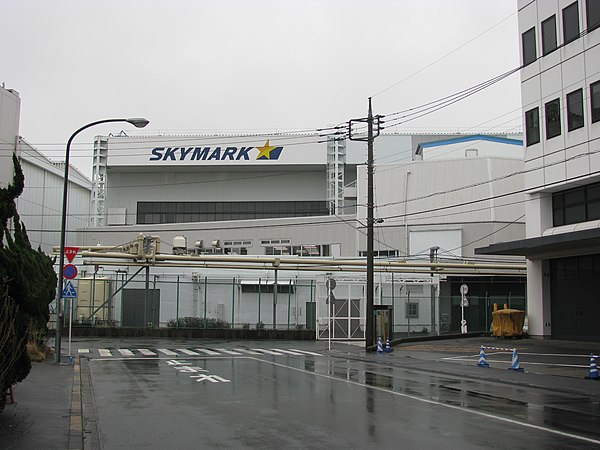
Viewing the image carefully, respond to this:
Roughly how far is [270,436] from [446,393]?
6493 millimetres

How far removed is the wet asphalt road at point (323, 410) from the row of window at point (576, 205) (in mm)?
12709

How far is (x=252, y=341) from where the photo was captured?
34938 mm

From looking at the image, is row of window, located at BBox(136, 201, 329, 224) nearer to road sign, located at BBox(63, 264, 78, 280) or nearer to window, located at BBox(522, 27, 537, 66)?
window, located at BBox(522, 27, 537, 66)

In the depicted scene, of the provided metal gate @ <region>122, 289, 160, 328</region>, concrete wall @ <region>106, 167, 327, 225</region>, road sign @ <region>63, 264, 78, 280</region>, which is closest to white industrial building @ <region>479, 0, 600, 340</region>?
road sign @ <region>63, 264, 78, 280</region>

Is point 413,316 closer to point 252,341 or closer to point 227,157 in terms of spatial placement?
point 252,341

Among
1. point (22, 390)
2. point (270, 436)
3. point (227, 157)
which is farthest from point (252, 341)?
Answer: point (227, 157)

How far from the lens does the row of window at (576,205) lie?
2739cm

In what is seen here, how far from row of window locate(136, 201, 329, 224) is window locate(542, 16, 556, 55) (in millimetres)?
37716

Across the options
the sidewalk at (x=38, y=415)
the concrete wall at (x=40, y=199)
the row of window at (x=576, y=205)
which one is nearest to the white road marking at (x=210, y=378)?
the sidewalk at (x=38, y=415)

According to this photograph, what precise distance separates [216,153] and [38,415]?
55.4 meters

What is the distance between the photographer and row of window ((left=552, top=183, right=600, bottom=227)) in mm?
27391

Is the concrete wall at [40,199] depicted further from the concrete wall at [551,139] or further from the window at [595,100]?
the window at [595,100]

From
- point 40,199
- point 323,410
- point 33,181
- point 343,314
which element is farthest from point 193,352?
point 40,199

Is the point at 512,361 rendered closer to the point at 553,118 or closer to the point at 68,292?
the point at 553,118
